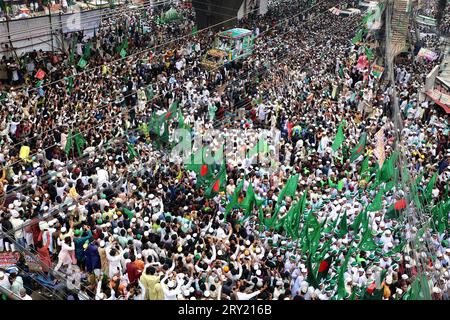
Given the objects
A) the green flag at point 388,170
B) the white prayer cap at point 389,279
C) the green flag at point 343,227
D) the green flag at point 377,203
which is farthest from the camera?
the green flag at point 388,170

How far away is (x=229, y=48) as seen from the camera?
20.3 m

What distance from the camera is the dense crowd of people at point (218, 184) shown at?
8.35 m

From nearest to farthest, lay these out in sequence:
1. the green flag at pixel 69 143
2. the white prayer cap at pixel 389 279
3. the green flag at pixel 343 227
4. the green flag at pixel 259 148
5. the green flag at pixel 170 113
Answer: the white prayer cap at pixel 389 279, the green flag at pixel 343 227, the green flag at pixel 69 143, the green flag at pixel 259 148, the green flag at pixel 170 113

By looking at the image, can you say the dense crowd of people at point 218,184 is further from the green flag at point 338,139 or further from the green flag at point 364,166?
the green flag at point 338,139

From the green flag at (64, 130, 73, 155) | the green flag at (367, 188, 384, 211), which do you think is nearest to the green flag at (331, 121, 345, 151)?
the green flag at (367, 188, 384, 211)

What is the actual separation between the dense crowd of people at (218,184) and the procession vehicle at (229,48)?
0.37 metres

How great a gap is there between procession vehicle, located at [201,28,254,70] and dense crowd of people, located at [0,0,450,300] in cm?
37

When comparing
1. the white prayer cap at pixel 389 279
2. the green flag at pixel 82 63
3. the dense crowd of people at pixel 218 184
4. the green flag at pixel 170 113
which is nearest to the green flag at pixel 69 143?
the dense crowd of people at pixel 218 184

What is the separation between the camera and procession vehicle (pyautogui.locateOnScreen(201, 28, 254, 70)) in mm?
19266

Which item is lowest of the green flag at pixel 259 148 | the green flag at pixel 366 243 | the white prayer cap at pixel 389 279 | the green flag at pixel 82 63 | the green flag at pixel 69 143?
the white prayer cap at pixel 389 279

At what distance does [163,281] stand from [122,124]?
6.78m

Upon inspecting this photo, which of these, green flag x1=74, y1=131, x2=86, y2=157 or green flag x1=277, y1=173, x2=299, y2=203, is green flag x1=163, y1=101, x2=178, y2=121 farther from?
green flag x1=277, y1=173, x2=299, y2=203

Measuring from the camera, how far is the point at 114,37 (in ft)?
69.3

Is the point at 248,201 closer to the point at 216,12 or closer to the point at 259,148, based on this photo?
the point at 259,148
